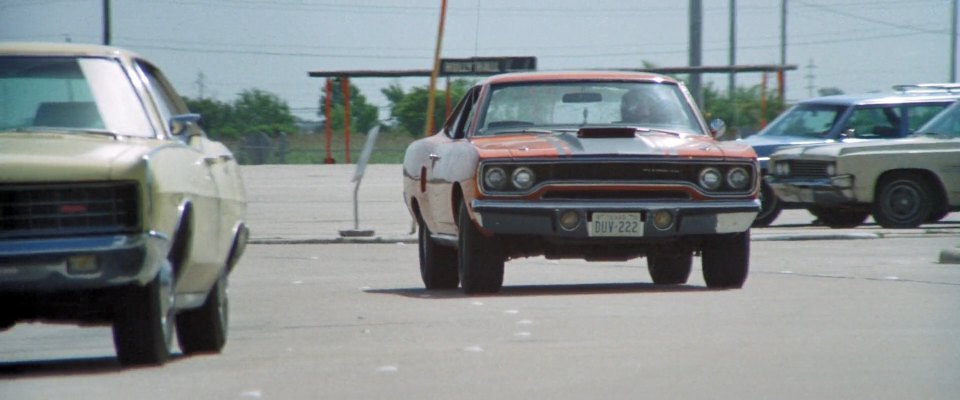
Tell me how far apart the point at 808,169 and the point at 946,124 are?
1851 millimetres

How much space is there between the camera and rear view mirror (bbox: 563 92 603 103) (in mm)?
13016

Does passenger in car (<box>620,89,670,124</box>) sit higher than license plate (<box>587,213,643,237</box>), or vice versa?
passenger in car (<box>620,89,670,124</box>)

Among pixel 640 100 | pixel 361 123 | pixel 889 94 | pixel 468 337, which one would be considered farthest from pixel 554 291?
pixel 361 123

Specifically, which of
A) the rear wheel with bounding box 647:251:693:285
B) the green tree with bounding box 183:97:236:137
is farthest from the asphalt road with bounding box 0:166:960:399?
the green tree with bounding box 183:97:236:137

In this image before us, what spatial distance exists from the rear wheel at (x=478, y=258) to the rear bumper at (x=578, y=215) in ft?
0.63

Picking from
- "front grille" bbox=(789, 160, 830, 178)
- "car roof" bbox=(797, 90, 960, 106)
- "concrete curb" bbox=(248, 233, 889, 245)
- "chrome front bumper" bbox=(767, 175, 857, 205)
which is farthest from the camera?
"car roof" bbox=(797, 90, 960, 106)

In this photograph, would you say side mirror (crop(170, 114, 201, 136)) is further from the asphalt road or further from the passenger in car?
the passenger in car

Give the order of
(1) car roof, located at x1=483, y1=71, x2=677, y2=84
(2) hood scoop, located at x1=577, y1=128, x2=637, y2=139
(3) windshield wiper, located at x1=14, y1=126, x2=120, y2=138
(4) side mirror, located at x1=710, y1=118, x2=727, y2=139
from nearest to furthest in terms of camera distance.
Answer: (3) windshield wiper, located at x1=14, y1=126, x2=120, y2=138, (2) hood scoop, located at x1=577, y1=128, x2=637, y2=139, (4) side mirror, located at x1=710, y1=118, x2=727, y2=139, (1) car roof, located at x1=483, y1=71, x2=677, y2=84

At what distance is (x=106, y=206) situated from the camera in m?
7.62

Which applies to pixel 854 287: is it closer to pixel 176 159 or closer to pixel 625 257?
pixel 625 257

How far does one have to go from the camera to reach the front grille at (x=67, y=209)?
7.48m

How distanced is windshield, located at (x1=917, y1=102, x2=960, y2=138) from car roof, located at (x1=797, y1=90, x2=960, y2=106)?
61cm

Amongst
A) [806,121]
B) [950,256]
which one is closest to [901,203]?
[806,121]

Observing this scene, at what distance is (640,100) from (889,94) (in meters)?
10.9
